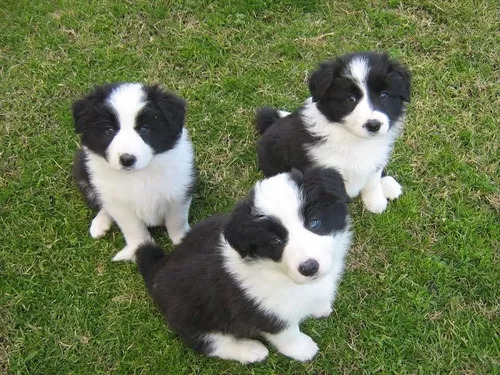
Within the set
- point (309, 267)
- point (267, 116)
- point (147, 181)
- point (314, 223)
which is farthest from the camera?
point (267, 116)

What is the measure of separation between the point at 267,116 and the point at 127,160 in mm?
1560

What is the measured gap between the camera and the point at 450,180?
4.43 meters

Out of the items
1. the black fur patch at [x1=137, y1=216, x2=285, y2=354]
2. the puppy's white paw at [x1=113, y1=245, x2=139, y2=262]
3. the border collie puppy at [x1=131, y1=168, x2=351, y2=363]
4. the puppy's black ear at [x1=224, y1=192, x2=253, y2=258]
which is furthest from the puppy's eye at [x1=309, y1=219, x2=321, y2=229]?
the puppy's white paw at [x1=113, y1=245, x2=139, y2=262]

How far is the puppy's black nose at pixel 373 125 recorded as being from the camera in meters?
3.46

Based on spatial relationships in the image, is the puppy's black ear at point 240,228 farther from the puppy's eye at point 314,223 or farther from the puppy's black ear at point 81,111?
the puppy's black ear at point 81,111

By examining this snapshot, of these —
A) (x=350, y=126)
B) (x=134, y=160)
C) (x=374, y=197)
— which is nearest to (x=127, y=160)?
(x=134, y=160)

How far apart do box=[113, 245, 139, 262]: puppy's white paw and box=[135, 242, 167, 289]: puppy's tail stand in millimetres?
390

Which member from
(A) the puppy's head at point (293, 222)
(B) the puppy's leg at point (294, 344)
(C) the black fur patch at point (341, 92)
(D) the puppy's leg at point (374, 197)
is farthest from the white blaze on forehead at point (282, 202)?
(D) the puppy's leg at point (374, 197)

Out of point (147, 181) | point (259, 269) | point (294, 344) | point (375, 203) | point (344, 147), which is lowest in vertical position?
point (294, 344)

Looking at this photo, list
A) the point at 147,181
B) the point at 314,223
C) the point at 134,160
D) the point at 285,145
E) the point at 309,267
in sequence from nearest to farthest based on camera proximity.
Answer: the point at 309,267 < the point at 314,223 < the point at 134,160 < the point at 147,181 < the point at 285,145

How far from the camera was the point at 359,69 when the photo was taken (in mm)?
3457

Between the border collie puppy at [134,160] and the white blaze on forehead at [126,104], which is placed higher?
the white blaze on forehead at [126,104]

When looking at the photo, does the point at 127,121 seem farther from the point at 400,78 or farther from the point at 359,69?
the point at 400,78

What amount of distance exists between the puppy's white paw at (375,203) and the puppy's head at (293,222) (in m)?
1.50
